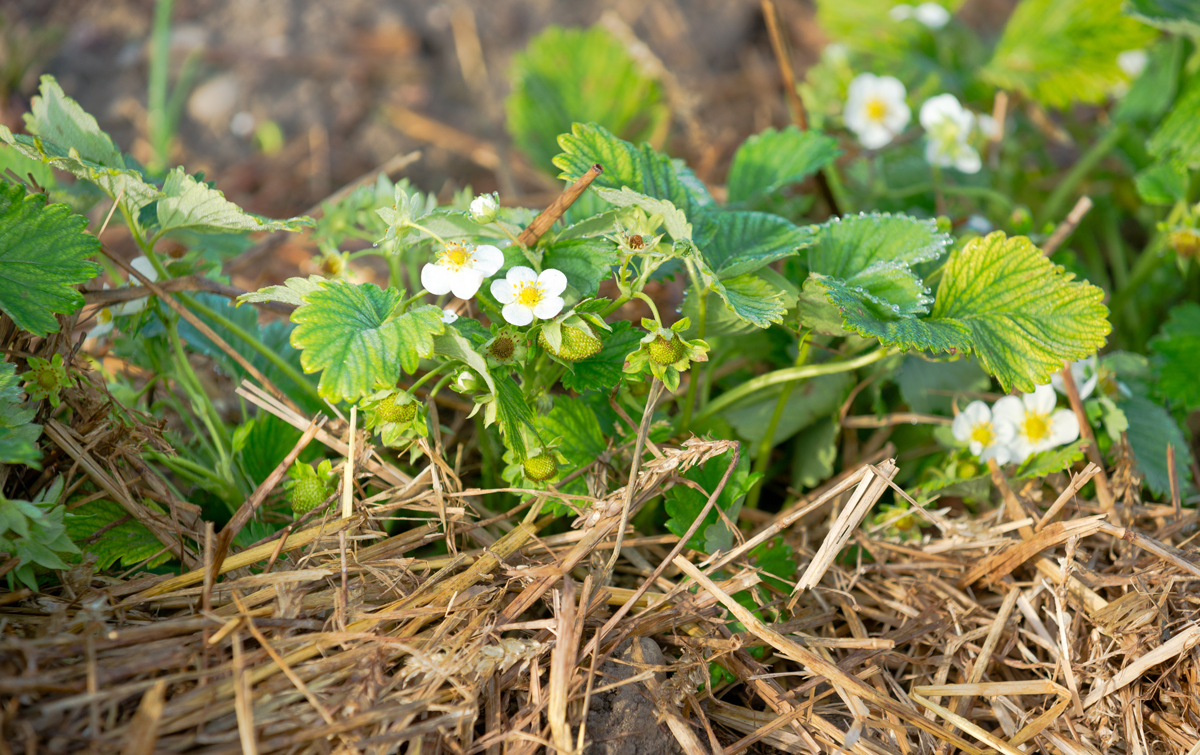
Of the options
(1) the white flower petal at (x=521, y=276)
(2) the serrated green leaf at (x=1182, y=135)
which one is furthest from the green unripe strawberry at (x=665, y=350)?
(2) the serrated green leaf at (x=1182, y=135)

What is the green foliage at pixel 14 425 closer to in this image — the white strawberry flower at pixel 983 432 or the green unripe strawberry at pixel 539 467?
the green unripe strawberry at pixel 539 467

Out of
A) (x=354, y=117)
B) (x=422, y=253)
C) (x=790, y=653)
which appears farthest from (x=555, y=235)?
(x=354, y=117)

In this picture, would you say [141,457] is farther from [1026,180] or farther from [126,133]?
[1026,180]

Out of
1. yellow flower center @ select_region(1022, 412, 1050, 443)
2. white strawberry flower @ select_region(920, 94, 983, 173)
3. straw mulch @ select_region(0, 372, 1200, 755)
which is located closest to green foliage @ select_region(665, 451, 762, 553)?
straw mulch @ select_region(0, 372, 1200, 755)

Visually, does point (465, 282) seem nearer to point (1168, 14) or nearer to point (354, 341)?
point (354, 341)

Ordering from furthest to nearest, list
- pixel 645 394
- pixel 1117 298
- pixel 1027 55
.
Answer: pixel 1027 55 < pixel 1117 298 < pixel 645 394

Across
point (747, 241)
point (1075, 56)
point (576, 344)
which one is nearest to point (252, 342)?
point (576, 344)

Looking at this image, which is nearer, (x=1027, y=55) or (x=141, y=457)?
(x=141, y=457)
